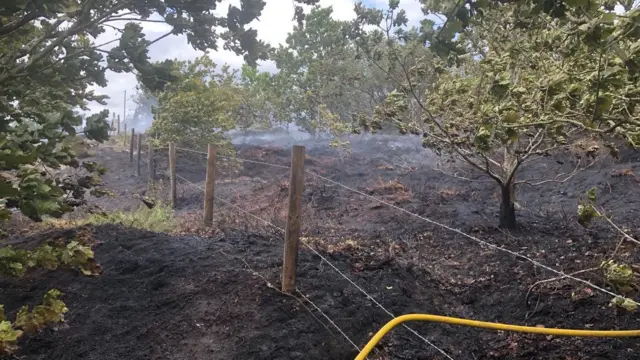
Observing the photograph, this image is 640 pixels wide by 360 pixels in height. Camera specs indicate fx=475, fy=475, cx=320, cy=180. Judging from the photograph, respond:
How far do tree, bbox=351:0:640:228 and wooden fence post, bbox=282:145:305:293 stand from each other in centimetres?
138

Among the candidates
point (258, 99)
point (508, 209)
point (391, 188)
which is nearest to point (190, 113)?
point (391, 188)

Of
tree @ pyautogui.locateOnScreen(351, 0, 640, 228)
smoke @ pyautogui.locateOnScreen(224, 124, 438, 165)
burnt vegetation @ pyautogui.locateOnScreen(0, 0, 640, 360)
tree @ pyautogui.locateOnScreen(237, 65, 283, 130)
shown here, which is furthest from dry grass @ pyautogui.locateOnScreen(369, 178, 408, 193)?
tree @ pyautogui.locateOnScreen(237, 65, 283, 130)

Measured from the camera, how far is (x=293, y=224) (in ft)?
13.9

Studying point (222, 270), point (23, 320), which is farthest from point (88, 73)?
point (23, 320)

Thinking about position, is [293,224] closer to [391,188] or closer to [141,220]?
[141,220]

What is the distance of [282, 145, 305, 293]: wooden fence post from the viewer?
4.17 metres

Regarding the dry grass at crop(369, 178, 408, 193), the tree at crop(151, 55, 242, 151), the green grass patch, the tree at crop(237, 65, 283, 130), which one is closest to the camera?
the green grass patch

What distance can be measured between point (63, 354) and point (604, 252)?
5214 mm

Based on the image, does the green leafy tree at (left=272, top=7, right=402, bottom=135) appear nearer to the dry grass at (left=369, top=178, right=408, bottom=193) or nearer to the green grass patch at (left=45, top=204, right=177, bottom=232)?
the dry grass at (left=369, top=178, right=408, bottom=193)

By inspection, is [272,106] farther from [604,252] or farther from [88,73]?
[604,252]

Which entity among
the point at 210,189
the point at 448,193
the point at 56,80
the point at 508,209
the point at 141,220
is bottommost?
the point at 141,220

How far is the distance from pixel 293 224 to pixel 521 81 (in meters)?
→ 3.08

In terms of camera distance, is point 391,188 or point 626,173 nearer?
point 626,173

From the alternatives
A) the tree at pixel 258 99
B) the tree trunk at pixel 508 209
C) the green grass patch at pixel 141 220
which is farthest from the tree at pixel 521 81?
the tree at pixel 258 99
